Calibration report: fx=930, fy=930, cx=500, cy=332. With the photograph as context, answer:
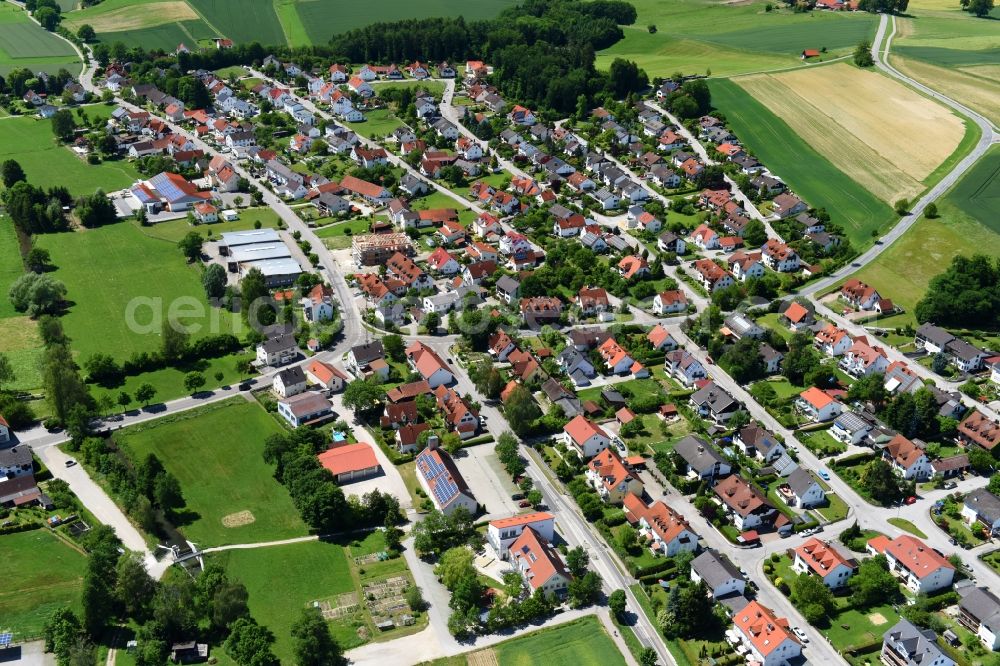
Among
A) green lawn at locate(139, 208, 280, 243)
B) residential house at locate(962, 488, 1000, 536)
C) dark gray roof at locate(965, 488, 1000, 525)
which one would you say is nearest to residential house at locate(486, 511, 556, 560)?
residential house at locate(962, 488, 1000, 536)

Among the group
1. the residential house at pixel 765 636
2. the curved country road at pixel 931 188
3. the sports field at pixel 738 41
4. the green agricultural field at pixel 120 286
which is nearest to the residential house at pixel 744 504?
the residential house at pixel 765 636

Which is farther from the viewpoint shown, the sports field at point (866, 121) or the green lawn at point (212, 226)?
the sports field at point (866, 121)

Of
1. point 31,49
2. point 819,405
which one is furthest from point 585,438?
point 31,49

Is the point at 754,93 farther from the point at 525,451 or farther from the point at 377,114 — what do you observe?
the point at 525,451

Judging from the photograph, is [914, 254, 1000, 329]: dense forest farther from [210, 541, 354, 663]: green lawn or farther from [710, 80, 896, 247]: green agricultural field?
[210, 541, 354, 663]: green lawn

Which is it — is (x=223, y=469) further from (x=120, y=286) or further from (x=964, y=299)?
(x=964, y=299)

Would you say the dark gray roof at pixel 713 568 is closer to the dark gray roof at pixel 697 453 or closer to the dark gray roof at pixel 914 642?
the dark gray roof at pixel 914 642

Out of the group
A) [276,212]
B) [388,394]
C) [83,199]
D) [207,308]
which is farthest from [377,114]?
[388,394]
